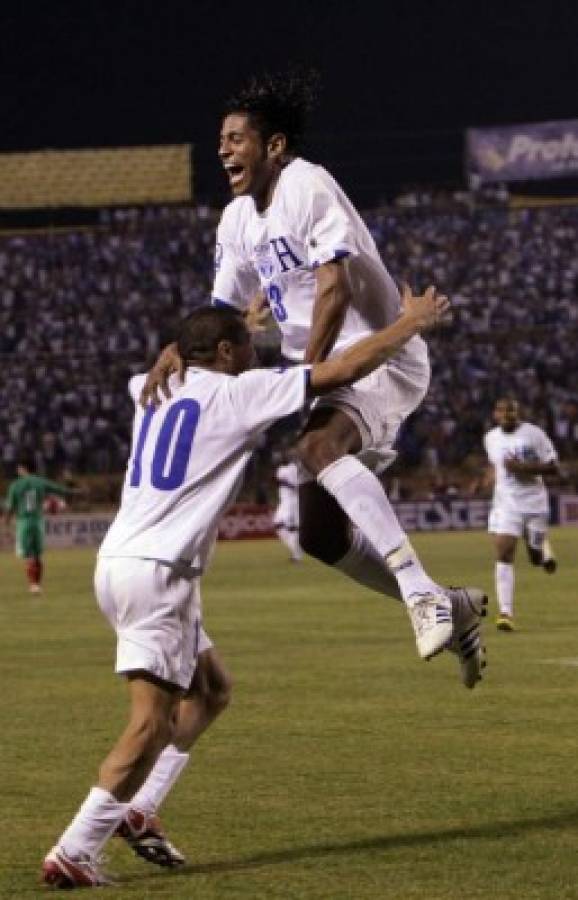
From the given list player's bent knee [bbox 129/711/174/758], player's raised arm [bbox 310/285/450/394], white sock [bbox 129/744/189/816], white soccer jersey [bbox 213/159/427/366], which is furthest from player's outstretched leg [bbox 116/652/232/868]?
white soccer jersey [bbox 213/159/427/366]

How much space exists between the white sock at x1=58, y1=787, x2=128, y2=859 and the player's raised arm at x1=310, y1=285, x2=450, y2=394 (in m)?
1.67

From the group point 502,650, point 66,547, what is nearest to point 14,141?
point 66,547

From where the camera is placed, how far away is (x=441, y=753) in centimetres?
1091

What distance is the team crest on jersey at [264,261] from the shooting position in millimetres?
9031

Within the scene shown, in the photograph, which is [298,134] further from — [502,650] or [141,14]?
[141,14]

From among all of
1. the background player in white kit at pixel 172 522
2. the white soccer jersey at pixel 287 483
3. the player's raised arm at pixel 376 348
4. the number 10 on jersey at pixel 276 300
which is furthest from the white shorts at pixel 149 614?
the white soccer jersey at pixel 287 483

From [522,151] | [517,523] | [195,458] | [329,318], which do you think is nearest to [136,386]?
[195,458]

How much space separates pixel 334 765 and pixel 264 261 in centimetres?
295

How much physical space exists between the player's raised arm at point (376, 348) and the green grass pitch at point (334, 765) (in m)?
1.82

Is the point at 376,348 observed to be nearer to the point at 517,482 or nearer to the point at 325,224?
the point at 325,224

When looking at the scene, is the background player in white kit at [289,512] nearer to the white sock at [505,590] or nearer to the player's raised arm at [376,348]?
the white sock at [505,590]

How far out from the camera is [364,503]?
859cm

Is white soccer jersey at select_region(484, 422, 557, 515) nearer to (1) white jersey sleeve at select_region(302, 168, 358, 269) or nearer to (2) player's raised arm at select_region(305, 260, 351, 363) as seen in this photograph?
(1) white jersey sleeve at select_region(302, 168, 358, 269)

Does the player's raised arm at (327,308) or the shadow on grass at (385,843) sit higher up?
the player's raised arm at (327,308)
